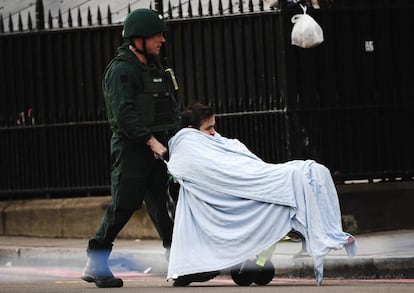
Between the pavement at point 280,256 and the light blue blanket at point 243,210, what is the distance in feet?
5.08

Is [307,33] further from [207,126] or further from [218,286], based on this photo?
[218,286]

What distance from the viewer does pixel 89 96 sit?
1314 cm

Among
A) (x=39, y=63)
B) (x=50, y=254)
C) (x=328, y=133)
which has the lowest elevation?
(x=50, y=254)

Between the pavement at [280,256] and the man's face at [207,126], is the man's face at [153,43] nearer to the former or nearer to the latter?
the man's face at [207,126]

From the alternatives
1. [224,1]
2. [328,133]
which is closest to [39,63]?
[224,1]

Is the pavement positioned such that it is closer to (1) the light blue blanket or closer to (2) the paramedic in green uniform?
(1) the light blue blanket

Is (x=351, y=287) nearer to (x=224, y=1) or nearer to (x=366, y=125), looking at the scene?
Result: (x=366, y=125)

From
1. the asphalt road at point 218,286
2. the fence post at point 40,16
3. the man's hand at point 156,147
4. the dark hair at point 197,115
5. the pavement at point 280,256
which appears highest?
the fence post at point 40,16

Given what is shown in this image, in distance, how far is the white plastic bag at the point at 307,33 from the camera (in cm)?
1207

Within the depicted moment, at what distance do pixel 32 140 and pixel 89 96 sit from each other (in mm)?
758

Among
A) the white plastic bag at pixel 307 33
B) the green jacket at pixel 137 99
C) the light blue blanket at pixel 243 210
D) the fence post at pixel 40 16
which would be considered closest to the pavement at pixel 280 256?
the light blue blanket at pixel 243 210

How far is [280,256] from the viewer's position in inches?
420

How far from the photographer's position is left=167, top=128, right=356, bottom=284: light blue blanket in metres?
8.66

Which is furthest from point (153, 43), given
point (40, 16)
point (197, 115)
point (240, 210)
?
point (40, 16)
